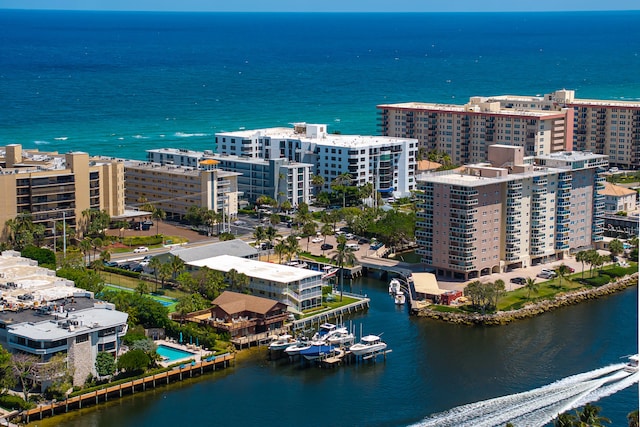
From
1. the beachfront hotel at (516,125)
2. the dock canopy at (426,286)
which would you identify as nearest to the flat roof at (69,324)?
the dock canopy at (426,286)

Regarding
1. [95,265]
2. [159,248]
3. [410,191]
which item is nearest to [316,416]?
[95,265]

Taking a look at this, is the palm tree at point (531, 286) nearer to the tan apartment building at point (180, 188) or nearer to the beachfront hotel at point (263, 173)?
the tan apartment building at point (180, 188)

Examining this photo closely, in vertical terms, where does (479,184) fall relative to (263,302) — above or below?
above

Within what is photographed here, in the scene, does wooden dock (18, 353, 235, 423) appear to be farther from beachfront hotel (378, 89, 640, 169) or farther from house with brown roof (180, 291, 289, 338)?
beachfront hotel (378, 89, 640, 169)

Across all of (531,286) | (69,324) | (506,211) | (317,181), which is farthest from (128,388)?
(317,181)

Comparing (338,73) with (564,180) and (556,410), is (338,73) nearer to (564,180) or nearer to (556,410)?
(564,180)

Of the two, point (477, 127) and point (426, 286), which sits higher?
point (477, 127)

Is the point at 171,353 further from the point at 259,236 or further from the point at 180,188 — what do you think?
the point at 180,188
